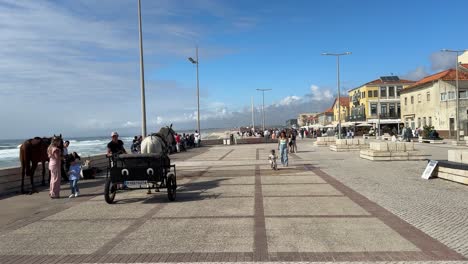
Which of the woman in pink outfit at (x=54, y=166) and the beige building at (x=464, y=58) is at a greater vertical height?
the beige building at (x=464, y=58)

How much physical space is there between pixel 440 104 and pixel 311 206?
47.9 metres

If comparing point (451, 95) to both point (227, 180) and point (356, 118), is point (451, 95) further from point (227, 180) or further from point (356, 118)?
point (227, 180)

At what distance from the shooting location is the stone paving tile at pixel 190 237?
6137 mm

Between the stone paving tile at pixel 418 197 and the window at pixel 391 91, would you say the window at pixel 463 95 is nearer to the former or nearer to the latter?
the window at pixel 391 91

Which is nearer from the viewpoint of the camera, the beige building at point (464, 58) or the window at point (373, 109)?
the beige building at point (464, 58)

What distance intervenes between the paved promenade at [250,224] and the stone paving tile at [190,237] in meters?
0.02

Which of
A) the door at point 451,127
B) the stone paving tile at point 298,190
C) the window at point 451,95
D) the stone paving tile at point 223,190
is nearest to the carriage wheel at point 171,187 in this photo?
the stone paving tile at point 223,190

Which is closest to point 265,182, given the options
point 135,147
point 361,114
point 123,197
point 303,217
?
point 123,197

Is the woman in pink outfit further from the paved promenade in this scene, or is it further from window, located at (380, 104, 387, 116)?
window, located at (380, 104, 387, 116)

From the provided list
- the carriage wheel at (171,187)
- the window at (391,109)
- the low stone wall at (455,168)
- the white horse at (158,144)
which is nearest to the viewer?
the carriage wheel at (171,187)

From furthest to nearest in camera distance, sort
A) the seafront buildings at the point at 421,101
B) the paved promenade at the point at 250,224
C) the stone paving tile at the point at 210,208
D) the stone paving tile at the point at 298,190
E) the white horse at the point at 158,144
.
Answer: the seafront buildings at the point at 421,101, the white horse at the point at 158,144, the stone paving tile at the point at 298,190, the stone paving tile at the point at 210,208, the paved promenade at the point at 250,224

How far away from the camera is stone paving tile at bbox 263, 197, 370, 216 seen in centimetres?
848

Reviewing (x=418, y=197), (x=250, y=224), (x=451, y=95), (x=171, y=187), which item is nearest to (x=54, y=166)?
(x=171, y=187)

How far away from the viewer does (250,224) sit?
24.7 ft
